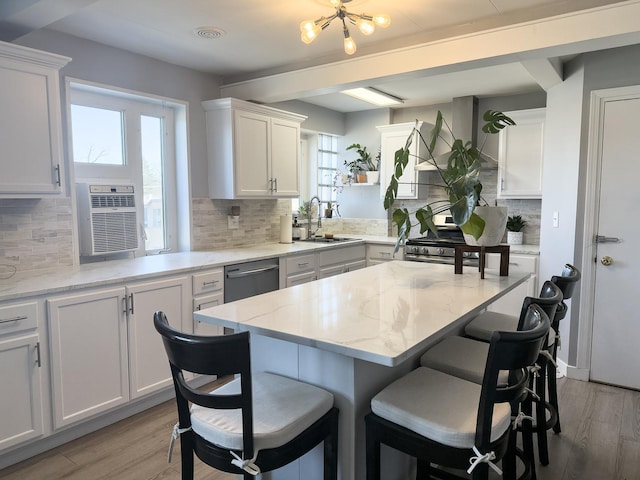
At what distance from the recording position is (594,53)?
3254 mm

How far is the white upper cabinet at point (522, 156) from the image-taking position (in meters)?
4.35

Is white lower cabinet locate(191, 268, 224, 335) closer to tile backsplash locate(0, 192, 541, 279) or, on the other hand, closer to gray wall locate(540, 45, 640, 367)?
tile backsplash locate(0, 192, 541, 279)

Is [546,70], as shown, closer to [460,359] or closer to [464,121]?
[464,121]

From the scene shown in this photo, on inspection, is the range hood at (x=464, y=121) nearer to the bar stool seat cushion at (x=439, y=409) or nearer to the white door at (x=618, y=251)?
the white door at (x=618, y=251)

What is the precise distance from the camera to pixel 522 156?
4445 millimetres

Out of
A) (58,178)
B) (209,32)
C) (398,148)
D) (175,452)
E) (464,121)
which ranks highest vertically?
(209,32)

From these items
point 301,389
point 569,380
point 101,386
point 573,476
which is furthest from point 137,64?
point 569,380

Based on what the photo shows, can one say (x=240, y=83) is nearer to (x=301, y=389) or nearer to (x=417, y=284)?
(x=417, y=284)

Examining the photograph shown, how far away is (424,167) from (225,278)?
2.67 metres

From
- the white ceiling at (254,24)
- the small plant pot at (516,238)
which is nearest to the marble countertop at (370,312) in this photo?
the white ceiling at (254,24)

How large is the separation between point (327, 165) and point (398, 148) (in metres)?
1.09

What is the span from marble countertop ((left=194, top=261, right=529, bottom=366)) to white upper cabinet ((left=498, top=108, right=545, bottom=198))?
2.12 m

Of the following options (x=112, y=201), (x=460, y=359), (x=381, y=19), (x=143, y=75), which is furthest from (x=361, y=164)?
(x=460, y=359)

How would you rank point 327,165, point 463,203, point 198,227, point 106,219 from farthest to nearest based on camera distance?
point 327,165, point 198,227, point 106,219, point 463,203
